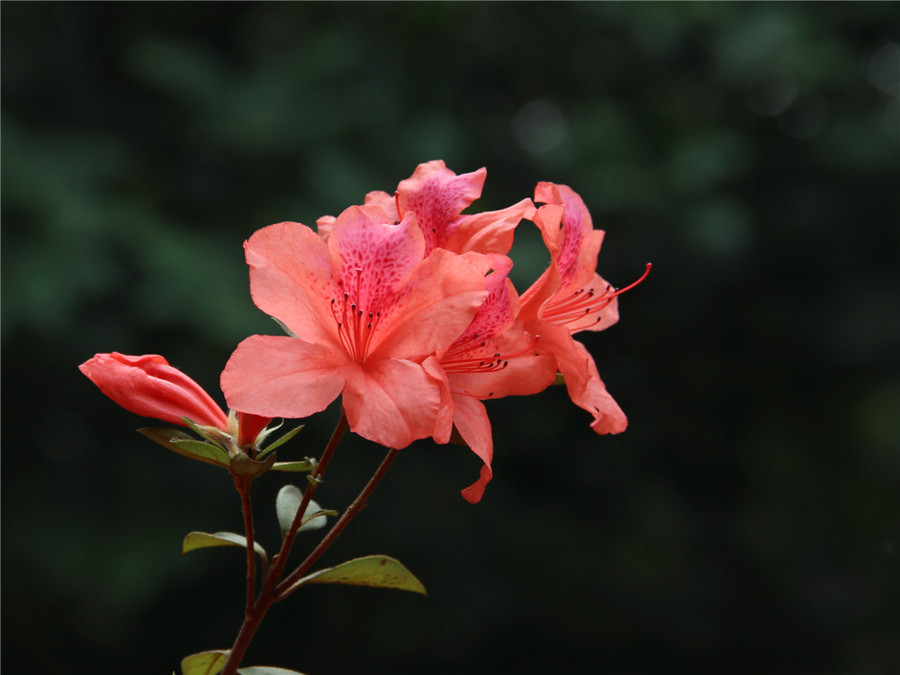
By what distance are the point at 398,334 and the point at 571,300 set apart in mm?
261

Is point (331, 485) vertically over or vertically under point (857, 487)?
→ over

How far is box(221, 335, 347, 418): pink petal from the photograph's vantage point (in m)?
0.77

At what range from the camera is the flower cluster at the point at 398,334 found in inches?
31.1

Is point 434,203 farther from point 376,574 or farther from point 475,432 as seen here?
point 376,574

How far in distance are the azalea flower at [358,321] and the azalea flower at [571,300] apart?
10 cm

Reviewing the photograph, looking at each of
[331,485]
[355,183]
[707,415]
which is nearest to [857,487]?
[707,415]

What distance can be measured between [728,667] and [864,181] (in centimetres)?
252

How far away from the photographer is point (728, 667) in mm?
4484

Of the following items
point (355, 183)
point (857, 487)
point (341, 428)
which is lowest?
point (857, 487)

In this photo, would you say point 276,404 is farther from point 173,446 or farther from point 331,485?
point 331,485

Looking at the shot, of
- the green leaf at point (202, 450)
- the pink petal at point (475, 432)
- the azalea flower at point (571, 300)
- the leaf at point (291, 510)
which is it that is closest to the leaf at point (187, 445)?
the green leaf at point (202, 450)

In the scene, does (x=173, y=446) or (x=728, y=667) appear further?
(x=728, y=667)

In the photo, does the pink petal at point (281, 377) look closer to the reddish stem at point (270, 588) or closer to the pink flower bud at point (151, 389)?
the reddish stem at point (270, 588)

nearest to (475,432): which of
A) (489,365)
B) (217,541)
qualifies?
(489,365)
